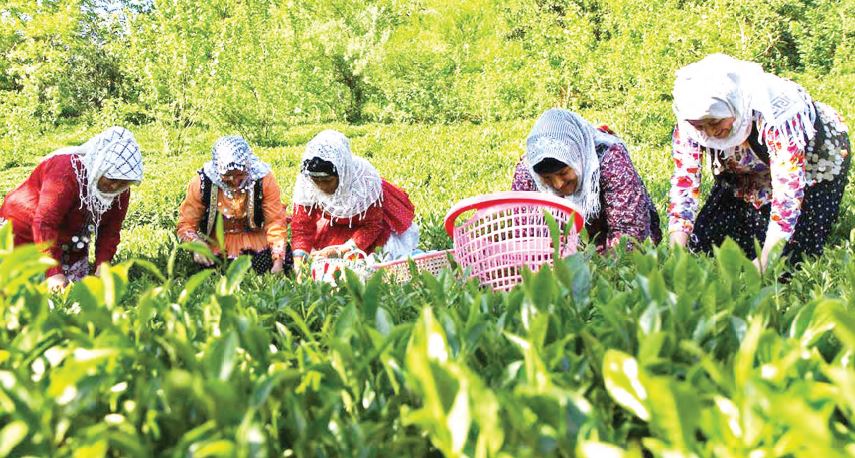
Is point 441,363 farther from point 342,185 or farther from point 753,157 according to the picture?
point 342,185

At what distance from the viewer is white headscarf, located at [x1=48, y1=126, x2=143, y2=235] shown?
160 inches

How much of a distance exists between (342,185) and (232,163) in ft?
2.45

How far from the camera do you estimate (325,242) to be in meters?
4.81

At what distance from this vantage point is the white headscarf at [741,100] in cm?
296

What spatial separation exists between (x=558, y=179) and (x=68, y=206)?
268 cm

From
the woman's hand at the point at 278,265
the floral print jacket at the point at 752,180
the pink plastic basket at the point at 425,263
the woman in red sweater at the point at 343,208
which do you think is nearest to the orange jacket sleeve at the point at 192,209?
the woman's hand at the point at 278,265

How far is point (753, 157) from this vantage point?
11.0 ft

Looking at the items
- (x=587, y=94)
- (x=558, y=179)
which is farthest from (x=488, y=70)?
(x=558, y=179)

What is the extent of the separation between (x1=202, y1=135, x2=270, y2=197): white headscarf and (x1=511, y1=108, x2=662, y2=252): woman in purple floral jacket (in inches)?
75.7

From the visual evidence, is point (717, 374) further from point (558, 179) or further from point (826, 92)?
point (826, 92)

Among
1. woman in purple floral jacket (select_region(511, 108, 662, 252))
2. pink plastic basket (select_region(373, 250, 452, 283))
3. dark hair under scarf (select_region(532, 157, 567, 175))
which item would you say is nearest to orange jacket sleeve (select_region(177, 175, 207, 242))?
pink plastic basket (select_region(373, 250, 452, 283))

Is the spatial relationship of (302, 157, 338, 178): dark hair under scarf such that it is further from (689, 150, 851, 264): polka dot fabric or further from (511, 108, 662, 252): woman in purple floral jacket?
(689, 150, 851, 264): polka dot fabric

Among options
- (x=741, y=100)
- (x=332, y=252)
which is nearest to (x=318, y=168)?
(x=332, y=252)

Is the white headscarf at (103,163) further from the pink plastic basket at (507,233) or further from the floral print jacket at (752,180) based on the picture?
the floral print jacket at (752,180)
